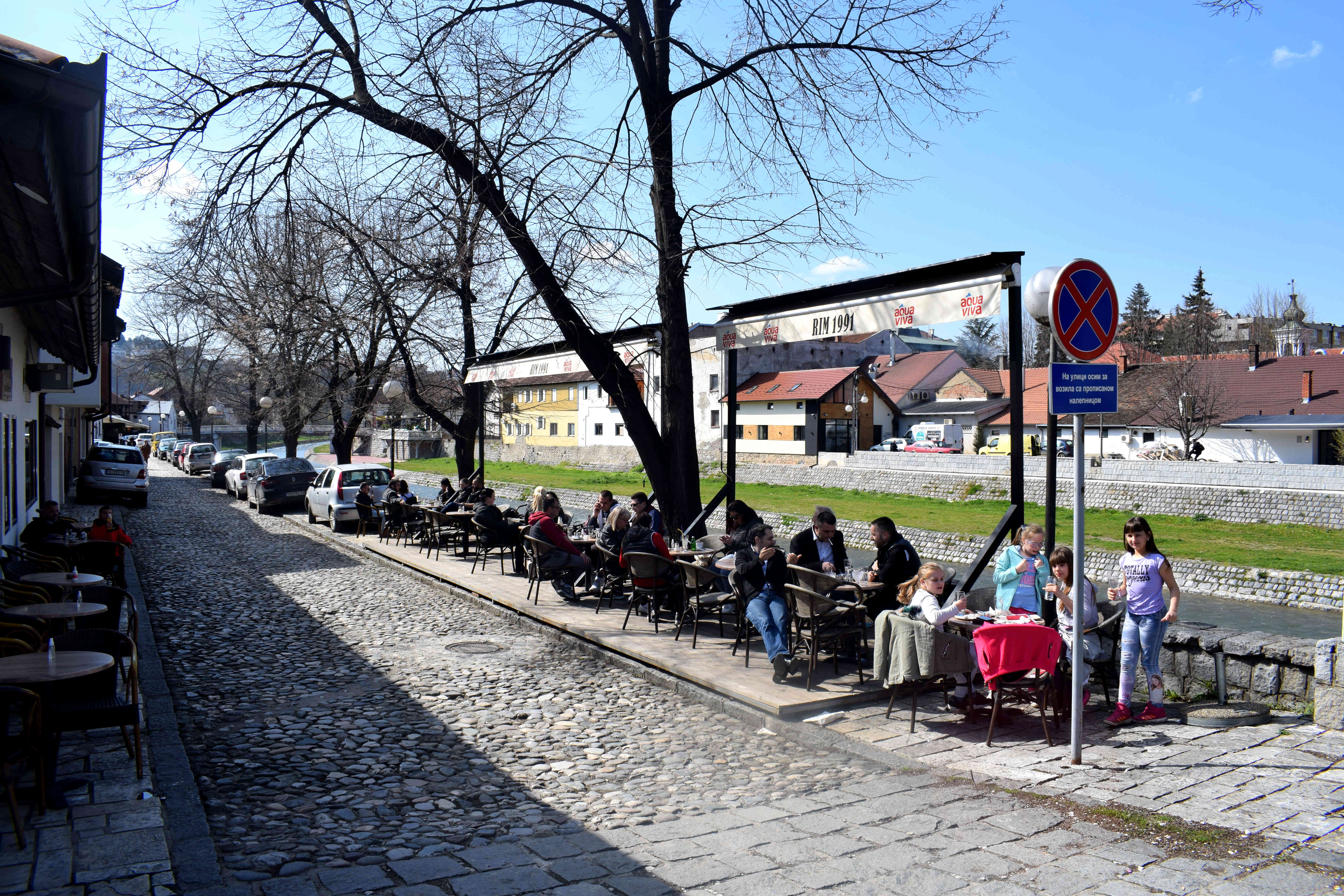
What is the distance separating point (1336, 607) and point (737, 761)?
62.5ft

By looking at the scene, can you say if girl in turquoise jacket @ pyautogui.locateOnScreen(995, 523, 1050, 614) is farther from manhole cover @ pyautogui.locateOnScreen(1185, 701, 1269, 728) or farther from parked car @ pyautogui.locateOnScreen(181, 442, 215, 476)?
parked car @ pyautogui.locateOnScreen(181, 442, 215, 476)

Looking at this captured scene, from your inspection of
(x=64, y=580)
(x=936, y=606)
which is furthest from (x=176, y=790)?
(x=936, y=606)

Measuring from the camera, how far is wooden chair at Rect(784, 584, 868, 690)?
290 inches

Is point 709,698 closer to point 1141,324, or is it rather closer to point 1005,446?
point 1005,446

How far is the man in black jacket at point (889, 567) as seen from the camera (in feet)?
25.7

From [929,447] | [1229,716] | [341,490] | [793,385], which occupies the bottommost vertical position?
[1229,716]

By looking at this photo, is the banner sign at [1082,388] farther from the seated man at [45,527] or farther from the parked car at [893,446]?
the parked car at [893,446]

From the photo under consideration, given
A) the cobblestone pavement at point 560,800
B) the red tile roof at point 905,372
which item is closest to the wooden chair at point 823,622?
the cobblestone pavement at point 560,800

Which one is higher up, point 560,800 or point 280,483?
point 280,483

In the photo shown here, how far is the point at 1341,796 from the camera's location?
4918mm

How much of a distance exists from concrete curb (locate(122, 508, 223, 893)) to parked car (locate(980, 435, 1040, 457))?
44.3 meters

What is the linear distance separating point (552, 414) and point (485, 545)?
59729mm

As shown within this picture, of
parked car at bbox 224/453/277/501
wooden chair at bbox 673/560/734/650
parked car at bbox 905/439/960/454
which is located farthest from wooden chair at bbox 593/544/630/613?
parked car at bbox 905/439/960/454

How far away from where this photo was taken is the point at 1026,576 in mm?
7148
